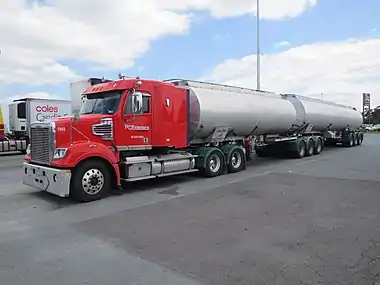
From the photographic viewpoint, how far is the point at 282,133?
18500mm

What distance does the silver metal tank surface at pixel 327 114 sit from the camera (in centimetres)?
2022

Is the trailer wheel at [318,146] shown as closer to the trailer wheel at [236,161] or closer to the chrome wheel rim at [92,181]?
the trailer wheel at [236,161]

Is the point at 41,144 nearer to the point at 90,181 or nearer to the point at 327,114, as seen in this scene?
the point at 90,181

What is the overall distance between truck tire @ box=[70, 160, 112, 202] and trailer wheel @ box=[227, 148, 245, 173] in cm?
550

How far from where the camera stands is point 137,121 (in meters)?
10.4

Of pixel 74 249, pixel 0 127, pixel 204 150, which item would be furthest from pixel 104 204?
pixel 0 127

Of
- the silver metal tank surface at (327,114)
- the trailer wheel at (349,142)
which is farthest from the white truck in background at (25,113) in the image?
the trailer wheel at (349,142)

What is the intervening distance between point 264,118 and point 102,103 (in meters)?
7.59

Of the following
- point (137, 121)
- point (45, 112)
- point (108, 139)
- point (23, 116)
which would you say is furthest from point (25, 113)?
point (108, 139)

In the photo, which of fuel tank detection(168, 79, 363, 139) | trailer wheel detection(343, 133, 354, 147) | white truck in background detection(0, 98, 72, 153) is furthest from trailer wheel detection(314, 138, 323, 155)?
white truck in background detection(0, 98, 72, 153)

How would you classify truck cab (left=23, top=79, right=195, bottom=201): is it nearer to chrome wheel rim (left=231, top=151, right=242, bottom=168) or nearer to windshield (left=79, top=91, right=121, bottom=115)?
windshield (left=79, top=91, right=121, bottom=115)

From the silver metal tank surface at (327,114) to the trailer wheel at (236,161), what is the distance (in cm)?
670

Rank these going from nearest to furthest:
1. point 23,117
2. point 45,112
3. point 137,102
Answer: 1. point 137,102
2. point 23,117
3. point 45,112

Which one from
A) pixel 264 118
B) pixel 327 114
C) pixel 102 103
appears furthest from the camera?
pixel 327 114
